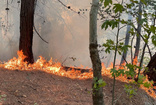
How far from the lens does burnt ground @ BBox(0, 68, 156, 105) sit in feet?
14.3

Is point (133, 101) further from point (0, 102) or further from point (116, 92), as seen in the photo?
point (0, 102)

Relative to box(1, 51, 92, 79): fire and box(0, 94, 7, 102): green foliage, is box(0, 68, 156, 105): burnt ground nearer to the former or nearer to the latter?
box(0, 94, 7, 102): green foliage

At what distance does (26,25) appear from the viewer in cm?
689

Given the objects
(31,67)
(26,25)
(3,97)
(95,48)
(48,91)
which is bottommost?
(48,91)

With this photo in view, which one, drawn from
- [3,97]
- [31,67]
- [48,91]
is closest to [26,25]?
[31,67]

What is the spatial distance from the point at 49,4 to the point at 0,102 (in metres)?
10.2

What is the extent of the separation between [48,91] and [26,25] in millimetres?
2925

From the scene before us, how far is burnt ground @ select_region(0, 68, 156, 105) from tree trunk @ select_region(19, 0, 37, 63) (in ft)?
3.80

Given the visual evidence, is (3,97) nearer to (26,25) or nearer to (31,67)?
(31,67)

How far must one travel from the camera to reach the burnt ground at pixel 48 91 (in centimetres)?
435

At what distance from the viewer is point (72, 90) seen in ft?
17.8

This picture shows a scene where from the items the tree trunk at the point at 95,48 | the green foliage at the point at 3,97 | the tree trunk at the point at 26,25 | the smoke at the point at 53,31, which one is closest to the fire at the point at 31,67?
the tree trunk at the point at 26,25

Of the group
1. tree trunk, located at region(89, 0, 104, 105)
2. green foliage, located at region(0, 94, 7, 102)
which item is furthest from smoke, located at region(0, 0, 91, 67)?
tree trunk, located at region(89, 0, 104, 105)

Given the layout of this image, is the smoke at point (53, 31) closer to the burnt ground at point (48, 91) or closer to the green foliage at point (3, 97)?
the burnt ground at point (48, 91)
